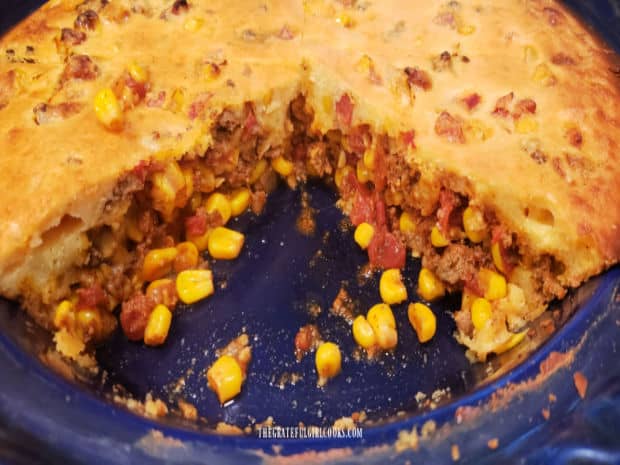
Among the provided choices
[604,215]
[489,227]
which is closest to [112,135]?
[489,227]

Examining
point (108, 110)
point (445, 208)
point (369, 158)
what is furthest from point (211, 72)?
point (445, 208)

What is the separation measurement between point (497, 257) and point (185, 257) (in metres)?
1.58

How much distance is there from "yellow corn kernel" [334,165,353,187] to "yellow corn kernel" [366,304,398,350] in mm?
907

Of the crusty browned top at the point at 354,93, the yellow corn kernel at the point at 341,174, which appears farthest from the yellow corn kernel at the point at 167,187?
the yellow corn kernel at the point at 341,174

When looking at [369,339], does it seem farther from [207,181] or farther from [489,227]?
[207,181]

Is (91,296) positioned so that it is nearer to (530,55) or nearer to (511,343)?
(511,343)

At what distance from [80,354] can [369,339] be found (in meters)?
1.33

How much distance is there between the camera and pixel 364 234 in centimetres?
358

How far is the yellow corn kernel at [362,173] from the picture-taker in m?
3.66

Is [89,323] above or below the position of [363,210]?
below

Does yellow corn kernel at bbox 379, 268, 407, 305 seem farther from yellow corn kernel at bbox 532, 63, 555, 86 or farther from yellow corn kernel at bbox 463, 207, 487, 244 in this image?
yellow corn kernel at bbox 532, 63, 555, 86

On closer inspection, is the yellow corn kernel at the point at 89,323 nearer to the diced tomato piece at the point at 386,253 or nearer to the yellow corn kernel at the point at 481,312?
the diced tomato piece at the point at 386,253

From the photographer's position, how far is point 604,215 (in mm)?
2922

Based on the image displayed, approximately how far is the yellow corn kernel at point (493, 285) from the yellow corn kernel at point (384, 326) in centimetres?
47
